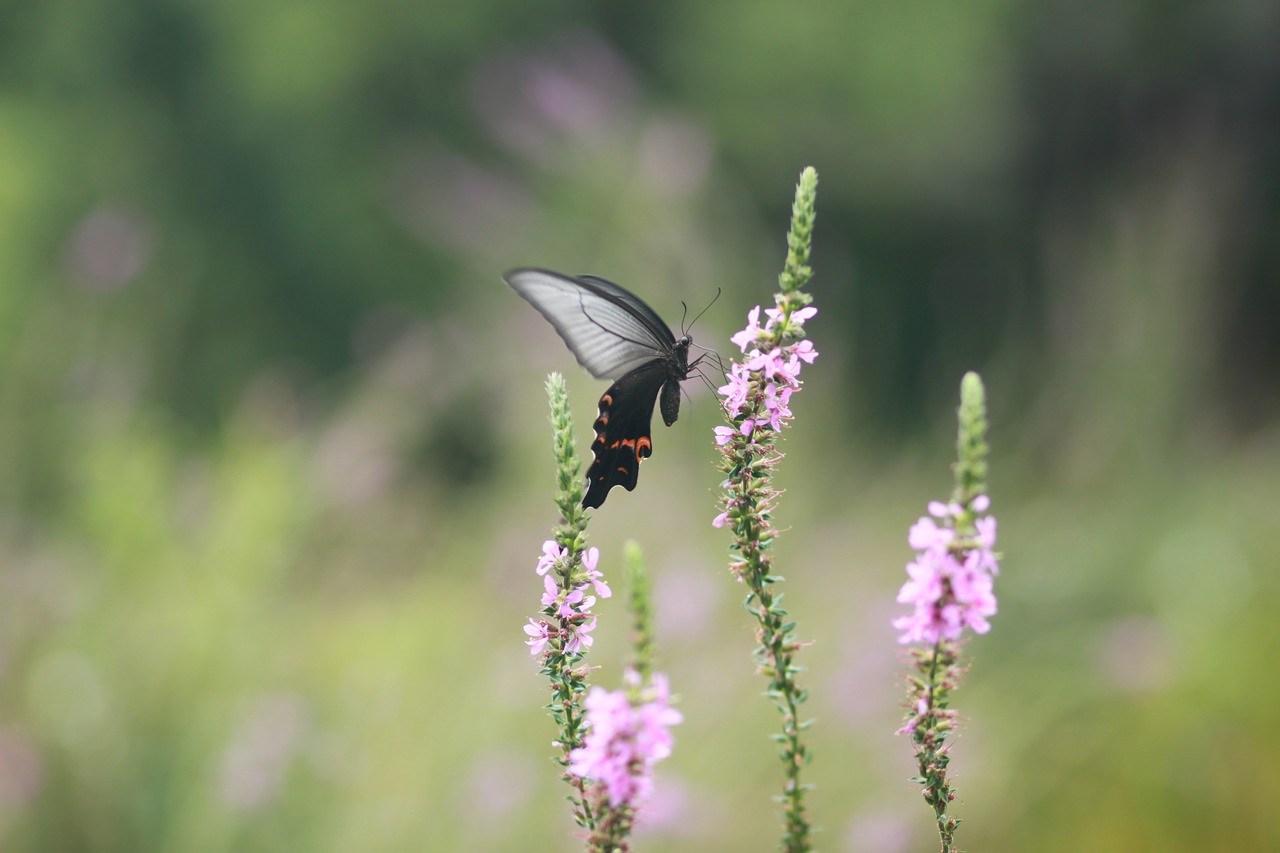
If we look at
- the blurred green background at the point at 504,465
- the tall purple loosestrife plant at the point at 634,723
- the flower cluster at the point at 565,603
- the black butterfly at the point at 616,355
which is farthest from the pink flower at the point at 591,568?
the blurred green background at the point at 504,465

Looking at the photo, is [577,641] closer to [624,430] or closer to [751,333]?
[751,333]

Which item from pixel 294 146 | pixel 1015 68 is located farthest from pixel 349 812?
pixel 1015 68

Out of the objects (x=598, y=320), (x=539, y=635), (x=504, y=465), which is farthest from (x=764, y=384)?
(x=504, y=465)

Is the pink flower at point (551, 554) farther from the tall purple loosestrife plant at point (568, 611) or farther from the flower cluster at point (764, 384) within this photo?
the flower cluster at point (764, 384)

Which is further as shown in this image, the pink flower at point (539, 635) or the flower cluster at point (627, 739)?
the pink flower at point (539, 635)

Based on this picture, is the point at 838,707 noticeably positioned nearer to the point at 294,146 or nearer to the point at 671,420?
the point at 671,420

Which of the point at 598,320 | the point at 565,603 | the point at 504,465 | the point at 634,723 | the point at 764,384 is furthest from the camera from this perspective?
the point at 504,465

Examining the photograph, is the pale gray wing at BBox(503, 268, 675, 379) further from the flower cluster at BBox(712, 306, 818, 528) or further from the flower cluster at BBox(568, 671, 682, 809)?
the flower cluster at BBox(568, 671, 682, 809)
